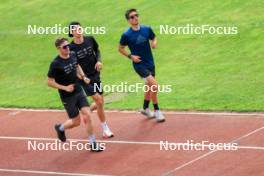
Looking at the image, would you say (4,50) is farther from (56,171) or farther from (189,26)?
Result: (56,171)

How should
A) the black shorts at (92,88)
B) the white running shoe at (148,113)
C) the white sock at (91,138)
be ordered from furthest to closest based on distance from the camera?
1. the white running shoe at (148,113)
2. the black shorts at (92,88)
3. the white sock at (91,138)

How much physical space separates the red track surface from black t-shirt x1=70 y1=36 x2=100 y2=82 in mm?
1536

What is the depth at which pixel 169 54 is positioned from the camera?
70.9 feet

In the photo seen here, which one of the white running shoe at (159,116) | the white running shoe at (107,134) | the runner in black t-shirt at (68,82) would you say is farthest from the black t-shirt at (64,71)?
the white running shoe at (159,116)

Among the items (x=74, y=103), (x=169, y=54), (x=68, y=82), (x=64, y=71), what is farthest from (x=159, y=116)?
(x=169, y=54)

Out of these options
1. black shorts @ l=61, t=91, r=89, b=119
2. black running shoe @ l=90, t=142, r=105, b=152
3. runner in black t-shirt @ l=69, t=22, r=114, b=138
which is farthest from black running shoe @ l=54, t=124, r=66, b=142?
runner in black t-shirt @ l=69, t=22, r=114, b=138

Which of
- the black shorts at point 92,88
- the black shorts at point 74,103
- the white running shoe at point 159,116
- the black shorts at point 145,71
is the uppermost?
the black shorts at point 145,71

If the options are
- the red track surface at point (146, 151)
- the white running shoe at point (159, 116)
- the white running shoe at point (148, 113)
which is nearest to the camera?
the red track surface at point (146, 151)

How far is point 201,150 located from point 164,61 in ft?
26.7

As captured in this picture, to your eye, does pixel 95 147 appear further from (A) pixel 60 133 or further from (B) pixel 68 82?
(B) pixel 68 82

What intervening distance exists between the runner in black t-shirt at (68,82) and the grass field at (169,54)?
3.51 metres

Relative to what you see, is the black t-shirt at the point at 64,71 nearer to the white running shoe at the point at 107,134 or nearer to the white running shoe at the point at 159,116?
the white running shoe at the point at 107,134

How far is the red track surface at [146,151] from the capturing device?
12469 millimetres

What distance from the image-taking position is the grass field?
57.5ft
